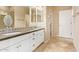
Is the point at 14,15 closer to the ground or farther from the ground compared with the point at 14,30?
farther from the ground

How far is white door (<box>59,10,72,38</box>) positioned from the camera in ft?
4.24

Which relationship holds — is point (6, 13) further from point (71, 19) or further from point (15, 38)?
point (71, 19)

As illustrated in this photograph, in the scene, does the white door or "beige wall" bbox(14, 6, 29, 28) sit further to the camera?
"beige wall" bbox(14, 6, 29, 28)

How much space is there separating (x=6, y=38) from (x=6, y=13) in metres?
0.42

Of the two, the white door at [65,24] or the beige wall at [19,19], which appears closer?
the white door at [65,24]

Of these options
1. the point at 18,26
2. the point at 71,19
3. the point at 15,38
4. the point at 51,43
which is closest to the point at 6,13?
the point at 18,26

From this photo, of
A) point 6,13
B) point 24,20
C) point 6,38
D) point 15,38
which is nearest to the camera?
point 6,38

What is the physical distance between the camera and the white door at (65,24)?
1.29m

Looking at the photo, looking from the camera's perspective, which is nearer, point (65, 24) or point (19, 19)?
point (65, 24)

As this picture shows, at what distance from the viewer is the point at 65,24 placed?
1314 millimetres
